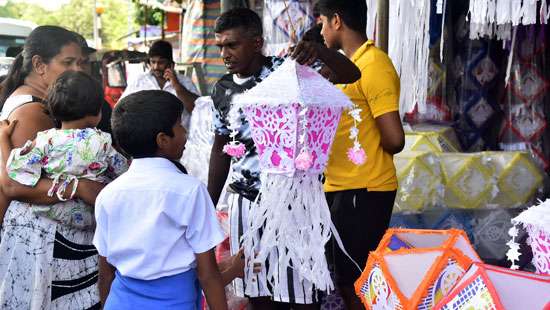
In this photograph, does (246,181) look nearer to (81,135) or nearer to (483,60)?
(81,135)

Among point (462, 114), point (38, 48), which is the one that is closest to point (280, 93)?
point (38, 48)

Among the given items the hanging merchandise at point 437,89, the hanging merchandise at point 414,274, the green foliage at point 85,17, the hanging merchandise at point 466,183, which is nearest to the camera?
the hanging merchandise at point 414,274

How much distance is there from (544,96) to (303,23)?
6.08 ft

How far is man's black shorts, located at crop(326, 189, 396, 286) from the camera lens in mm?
2580

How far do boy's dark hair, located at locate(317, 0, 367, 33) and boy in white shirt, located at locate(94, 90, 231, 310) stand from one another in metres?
0.83

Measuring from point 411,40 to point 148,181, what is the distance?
5.32 feet

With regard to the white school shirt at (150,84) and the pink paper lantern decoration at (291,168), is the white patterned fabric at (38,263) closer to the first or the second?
the pink paper lantern decoration at (291,168)

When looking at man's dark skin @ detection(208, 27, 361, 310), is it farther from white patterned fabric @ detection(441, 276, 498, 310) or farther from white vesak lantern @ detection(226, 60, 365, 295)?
white patterned fabric @ detection(441, 276, 498, 310)

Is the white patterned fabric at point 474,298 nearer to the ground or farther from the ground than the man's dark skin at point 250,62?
nearer to the ground

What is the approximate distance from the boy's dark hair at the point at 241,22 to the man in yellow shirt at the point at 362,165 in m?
0.29

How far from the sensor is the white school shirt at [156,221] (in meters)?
1.92

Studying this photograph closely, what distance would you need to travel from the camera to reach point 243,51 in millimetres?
2457

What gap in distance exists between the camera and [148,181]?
1945mm

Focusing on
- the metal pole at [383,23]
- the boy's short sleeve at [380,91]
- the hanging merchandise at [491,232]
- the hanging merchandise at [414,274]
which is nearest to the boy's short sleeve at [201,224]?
the hanging merchandise at [414,274]
